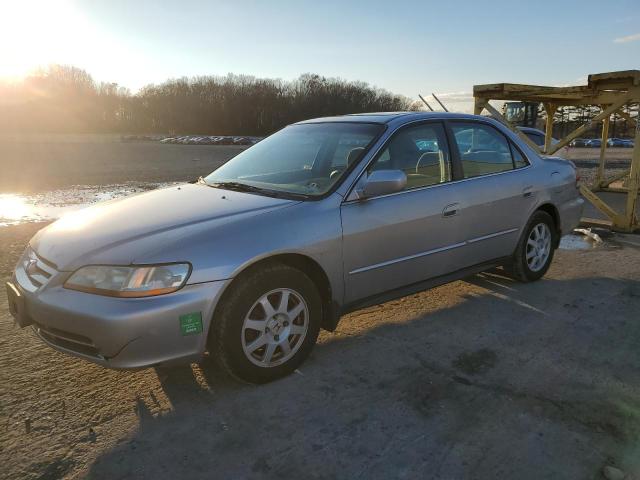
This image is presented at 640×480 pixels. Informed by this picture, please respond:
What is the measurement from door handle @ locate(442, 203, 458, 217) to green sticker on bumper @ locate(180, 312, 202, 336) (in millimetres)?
2045

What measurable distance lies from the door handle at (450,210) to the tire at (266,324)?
1.29 meters

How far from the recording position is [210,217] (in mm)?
3033

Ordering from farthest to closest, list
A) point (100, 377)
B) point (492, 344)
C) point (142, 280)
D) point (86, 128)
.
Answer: point (86, 128) → point (492, 344) → point (100, 377) → point (142, 280)

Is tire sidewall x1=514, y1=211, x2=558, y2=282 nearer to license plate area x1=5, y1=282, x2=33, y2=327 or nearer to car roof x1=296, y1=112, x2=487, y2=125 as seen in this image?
car roof x1=296, y1=112, x2=487, y2=125

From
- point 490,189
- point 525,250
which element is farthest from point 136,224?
point 525,250

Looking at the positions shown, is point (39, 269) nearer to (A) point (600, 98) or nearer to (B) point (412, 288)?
(B) point (412, 288)

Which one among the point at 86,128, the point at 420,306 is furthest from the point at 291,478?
the point at 86,128

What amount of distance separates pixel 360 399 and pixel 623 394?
5.03 feet

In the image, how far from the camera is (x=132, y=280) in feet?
8.57

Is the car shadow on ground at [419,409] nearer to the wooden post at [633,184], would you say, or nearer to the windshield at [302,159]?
the windshield at [302,159]

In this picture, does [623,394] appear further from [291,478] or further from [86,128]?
[86,128]

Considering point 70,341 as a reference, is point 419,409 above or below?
below

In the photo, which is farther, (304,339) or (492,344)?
(492,344)

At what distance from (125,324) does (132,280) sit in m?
0.23
